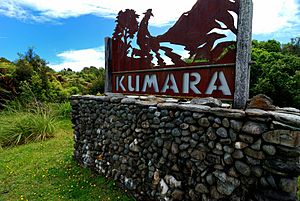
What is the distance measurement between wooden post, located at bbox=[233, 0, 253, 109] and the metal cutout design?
80 millimetres

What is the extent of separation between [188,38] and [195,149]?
137cm

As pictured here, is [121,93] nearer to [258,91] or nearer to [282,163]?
[282,163]

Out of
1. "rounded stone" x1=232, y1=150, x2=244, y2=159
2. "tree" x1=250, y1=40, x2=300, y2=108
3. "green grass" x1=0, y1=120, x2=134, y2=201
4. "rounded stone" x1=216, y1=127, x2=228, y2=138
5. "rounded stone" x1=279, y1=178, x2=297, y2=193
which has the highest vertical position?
"tree" x1=250, y1=40, x2=300, y2=108

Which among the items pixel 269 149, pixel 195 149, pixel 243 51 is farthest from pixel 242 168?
pixel 243 51

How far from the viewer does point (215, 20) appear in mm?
2711

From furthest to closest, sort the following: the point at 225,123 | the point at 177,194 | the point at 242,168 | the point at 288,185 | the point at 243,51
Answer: the point at 177,194 < the point at 243,51 < the point at 225,123 < the point at 242,168 < the point at 288,185

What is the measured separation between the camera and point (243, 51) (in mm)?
2455

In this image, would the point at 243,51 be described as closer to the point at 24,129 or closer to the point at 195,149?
the point at 195,149

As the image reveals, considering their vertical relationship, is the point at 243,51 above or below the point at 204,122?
above

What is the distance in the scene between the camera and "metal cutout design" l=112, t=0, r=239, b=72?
2639 mm

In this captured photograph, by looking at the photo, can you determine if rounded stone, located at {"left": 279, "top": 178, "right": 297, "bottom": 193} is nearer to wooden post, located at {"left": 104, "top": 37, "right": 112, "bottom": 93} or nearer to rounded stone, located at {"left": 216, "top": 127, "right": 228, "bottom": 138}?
rounded stone, located at {"left": 216, "top": 127, "right": 228, "bottom": 138}

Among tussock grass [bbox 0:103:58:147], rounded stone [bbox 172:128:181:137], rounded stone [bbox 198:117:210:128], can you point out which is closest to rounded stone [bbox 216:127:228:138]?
rounded stone [bbox 198:117:210:128]

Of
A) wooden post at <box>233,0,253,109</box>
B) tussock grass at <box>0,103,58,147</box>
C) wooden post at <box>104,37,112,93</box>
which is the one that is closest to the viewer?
wooden post at <box>233,0,253,109</box>

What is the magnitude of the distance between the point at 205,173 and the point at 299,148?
952 mm
